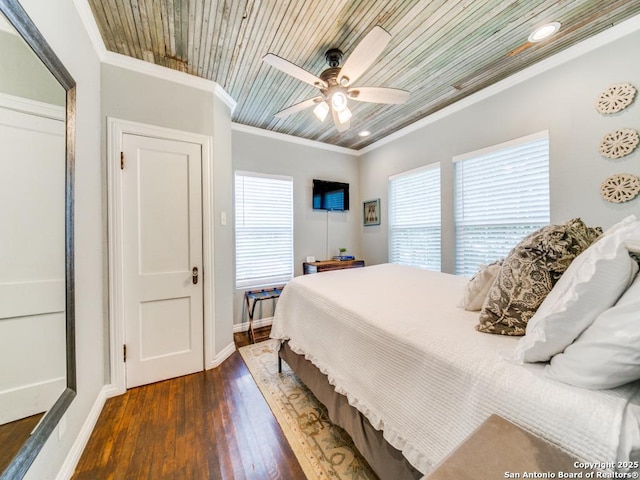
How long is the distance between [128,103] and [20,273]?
1672mm

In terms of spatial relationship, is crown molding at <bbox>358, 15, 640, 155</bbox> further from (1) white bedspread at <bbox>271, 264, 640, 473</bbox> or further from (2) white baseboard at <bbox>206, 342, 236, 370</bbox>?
(2) white baseboard at <bbox>206, 342, 236, 370</bbox>

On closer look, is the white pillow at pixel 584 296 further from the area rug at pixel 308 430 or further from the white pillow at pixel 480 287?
the area rug at pixel 308 430

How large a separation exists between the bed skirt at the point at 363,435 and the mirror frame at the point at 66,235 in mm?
1317

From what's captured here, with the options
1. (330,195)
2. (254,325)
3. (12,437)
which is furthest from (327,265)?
(12,437)

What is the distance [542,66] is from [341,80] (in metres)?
1.86

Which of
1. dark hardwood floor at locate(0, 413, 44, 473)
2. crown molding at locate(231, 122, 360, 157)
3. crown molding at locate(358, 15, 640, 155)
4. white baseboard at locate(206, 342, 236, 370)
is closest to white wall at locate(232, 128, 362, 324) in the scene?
crown molding at locate(231, 122, 360, 157)

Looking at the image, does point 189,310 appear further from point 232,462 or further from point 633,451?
point 633,451

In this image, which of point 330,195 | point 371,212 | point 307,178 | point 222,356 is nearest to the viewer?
point 222,356

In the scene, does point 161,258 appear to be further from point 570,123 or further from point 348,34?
point 570,123

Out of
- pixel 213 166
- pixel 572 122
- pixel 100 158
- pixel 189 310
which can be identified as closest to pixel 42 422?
pixel 189 310

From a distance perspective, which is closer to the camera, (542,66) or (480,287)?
(480,287)

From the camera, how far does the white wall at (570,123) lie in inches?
69.2

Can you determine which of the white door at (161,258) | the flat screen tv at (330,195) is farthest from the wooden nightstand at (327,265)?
the white door at (161,258)

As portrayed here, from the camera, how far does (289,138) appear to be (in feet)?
11.8
